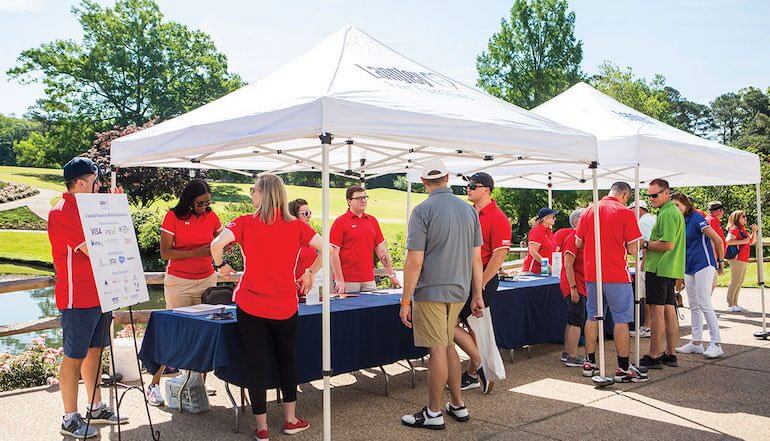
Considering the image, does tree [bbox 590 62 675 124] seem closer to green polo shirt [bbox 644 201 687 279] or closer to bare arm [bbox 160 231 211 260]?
green polo shirt [bbox 644 201 687 279]

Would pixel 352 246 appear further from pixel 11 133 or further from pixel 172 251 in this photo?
pixel 11 133

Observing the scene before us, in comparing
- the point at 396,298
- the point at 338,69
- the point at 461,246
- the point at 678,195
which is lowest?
the point at 396,298

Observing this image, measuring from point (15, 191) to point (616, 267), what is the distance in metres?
34.3

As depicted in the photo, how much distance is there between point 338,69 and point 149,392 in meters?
2.85

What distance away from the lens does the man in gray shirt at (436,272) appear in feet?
14.0

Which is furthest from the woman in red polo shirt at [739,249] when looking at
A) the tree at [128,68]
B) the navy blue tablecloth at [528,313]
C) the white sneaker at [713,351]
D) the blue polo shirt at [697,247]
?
the tree at [128,68]

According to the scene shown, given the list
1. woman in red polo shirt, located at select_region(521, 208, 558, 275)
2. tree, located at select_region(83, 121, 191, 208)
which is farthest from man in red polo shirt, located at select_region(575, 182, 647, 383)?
tree, located at select_region(83, 121, 191, 208)

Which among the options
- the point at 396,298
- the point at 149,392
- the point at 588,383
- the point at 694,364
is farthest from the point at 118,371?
the point at 694,364

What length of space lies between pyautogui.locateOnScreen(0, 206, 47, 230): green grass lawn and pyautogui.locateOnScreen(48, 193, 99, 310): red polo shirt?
25675 millimetres

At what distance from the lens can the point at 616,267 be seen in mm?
5594

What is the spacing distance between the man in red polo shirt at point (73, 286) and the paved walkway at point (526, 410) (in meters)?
0.38

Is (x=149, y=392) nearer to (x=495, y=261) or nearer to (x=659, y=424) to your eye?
(x=495, y=261)

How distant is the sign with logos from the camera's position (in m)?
3.65

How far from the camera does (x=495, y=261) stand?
5.21 m
